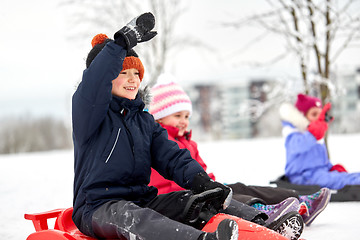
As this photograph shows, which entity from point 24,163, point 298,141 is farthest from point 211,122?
point 298,141

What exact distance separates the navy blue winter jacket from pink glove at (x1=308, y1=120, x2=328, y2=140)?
2.38 m

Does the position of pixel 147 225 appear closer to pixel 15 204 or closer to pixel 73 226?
pixel 73 226

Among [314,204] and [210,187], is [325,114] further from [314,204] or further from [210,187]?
[210,187]

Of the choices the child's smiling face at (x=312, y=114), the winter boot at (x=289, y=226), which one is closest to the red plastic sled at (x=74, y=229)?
the winter boot at (x=289, y=226)

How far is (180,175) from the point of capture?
2.10 m

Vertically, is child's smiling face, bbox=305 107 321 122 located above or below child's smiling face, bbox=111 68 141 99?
below

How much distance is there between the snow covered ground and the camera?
9.70 ft

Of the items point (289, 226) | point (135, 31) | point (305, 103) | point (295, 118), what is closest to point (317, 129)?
point (295, 118)

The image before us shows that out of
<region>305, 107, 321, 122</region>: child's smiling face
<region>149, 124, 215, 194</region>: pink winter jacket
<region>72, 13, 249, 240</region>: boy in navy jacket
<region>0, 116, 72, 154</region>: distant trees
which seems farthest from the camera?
<region>0, 116, 72, 154</region>: distant trees

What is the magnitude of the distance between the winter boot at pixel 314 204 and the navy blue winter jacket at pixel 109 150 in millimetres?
1245

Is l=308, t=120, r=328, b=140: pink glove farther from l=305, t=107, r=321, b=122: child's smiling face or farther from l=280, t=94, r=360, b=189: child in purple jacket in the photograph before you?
l=305, t=107, r=321, b=122: child's smiling face

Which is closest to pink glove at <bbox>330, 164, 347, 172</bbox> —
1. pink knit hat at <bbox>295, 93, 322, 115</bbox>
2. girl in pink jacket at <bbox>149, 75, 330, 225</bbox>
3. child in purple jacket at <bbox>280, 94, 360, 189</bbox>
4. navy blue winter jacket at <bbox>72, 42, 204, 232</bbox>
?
child in purple jacket at <bbox>280, 94, 360, 189</bbox>

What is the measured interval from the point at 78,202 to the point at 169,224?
0.55 m

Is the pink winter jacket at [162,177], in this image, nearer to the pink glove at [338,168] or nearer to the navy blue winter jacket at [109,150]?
the navy blue winter jacket at [109,150]
